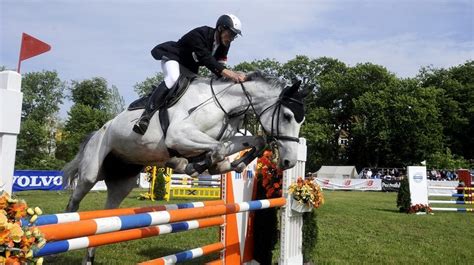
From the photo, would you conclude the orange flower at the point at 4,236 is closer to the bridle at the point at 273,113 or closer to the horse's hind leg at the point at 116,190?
the bridle at the point at 273,113

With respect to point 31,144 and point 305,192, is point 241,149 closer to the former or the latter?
point 305,192

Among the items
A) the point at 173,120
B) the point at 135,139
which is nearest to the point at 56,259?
the point at 135,139

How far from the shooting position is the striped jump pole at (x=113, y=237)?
2.11 meters

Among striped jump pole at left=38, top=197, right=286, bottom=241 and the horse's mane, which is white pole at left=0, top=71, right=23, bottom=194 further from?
the horse's mane

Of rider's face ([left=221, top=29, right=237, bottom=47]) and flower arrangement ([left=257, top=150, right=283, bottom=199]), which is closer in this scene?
rider's face ([left=221, top=29, right=237, bottom=47])

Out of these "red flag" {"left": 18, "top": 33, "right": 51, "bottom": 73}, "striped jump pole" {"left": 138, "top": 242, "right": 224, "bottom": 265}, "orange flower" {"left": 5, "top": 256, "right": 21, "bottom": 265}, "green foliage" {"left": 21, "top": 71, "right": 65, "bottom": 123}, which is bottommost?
"striped jump pole" {"left": 138, "top": 242, "right": 224, "bottom": 265}

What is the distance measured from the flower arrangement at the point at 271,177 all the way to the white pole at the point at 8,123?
11.3 feet

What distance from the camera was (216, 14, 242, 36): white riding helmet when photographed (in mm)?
3471

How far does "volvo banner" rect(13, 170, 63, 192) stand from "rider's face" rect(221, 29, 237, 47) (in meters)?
12.1

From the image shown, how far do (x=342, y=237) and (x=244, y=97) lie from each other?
435cm

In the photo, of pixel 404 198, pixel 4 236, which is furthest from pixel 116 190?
pixel 404 198

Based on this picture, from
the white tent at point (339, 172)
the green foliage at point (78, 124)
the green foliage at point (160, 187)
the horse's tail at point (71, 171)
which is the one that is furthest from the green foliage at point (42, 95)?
the horse's tail at point (71, 171)

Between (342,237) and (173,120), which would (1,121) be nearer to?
(173,120)

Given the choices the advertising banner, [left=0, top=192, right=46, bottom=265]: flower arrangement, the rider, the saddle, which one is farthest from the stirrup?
the advertising banner
